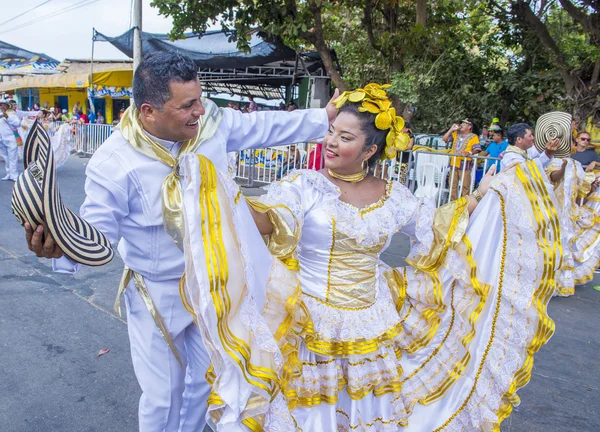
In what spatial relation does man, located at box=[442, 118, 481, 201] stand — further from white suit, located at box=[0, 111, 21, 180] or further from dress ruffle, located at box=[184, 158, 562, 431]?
white suit, located at box=[0, 111, 21, 180]

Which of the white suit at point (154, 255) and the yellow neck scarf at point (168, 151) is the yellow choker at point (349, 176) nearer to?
the white suit at point (154, 255)

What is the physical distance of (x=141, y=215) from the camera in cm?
196

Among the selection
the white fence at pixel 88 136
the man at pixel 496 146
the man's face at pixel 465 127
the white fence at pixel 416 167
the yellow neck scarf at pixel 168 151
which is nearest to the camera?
the yellow neck scarf at pixel 168 151

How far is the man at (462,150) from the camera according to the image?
7488mm

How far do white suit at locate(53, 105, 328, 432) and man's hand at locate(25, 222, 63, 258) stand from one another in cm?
24

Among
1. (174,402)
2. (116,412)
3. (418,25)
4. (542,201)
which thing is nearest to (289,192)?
(174,402)

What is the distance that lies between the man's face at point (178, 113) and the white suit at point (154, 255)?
0.08m

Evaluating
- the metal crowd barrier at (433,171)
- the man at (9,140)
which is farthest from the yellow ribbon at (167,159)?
the man at (9,140)

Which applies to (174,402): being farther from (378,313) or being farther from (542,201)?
(542,201)

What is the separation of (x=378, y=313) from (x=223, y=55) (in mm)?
10639

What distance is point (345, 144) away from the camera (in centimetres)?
221

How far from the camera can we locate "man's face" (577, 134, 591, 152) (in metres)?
6.94

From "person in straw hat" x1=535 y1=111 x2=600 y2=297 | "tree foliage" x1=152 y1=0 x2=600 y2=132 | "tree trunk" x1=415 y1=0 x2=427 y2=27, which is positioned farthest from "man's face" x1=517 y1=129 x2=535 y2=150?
"tree trunk" x1=415 y1=0 x2=427 y2=27

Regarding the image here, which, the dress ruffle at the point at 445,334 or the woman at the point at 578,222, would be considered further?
the woman at the point at 578,222
